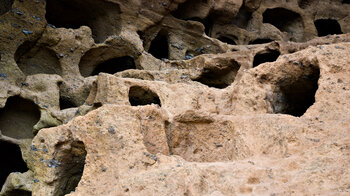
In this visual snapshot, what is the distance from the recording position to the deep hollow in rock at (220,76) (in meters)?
8.27

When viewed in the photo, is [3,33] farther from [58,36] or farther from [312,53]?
[312,53]

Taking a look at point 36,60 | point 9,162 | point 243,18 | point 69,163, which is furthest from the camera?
point 243,18

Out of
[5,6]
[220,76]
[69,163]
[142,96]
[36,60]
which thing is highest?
[69,163]

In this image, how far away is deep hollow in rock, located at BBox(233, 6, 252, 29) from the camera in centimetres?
1298

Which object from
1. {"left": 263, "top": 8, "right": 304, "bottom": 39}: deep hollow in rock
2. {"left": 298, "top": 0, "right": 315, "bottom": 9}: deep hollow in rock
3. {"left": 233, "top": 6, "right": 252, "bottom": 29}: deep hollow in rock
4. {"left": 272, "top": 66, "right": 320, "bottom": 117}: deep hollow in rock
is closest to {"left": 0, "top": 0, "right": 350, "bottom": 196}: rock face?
{"left": 272, "top": 66, "right": 320, "bottom": 117}: deep hollow in rock

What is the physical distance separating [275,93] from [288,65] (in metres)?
0.40

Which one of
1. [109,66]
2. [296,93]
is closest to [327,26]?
[109,66]

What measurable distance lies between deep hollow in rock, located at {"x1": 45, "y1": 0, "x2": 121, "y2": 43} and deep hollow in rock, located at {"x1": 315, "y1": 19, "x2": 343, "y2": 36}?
704 cm

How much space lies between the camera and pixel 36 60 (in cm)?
872

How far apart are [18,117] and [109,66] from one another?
2933mm

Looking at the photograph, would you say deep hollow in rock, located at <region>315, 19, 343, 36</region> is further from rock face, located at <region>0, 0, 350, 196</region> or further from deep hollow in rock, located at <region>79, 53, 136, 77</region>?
deep hollow in rock, located at <region>79, 53, 136, 77</region>

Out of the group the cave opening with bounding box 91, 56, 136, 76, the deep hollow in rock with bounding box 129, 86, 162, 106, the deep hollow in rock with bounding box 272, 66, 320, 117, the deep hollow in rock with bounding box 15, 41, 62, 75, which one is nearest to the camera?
the deep hollow in rock with bounding box 272, 66, 320, 117

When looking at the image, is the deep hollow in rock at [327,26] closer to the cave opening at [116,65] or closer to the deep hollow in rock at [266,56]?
the deep hollow in rock at [266,56]

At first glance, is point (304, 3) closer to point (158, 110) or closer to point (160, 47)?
point (160, 47)
